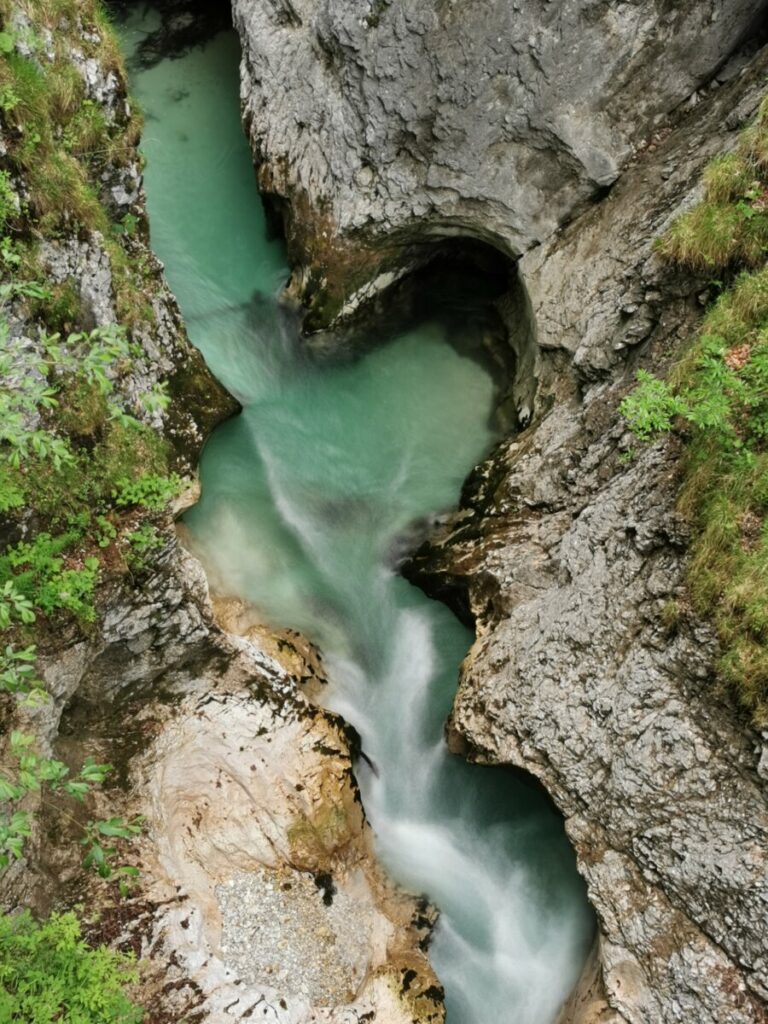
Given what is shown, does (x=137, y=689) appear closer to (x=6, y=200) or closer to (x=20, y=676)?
(x=20, y=676)

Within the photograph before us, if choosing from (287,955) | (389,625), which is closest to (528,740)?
(389,625)

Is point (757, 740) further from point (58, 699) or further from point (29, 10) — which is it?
point (29, 10)

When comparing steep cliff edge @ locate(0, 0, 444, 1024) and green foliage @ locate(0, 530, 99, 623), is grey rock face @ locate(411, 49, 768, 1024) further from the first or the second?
green foliage @ locate(0, 530, 99, 623)

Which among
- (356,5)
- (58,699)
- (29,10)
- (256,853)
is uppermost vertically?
(356,5)

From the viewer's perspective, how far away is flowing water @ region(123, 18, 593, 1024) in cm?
734

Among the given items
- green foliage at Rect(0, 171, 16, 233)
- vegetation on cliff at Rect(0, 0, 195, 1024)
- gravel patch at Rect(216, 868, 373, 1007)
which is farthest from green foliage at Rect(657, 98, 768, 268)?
gravel patch at Rect(216, 868, 373, 1007)

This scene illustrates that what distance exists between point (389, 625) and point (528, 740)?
7.98 feet

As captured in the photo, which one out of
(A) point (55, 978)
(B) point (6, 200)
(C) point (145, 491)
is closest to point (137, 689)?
(C) point (145, 491)

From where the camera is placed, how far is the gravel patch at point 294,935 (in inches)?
251

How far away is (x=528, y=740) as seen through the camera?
646 cm

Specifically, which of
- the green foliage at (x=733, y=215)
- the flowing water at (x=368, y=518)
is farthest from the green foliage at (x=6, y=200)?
the green foliage at (x=733, y=215)

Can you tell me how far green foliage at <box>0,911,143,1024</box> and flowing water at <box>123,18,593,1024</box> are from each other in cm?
318

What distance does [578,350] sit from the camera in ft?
24.5

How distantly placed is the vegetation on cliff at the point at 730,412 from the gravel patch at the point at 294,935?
4.31 metres
